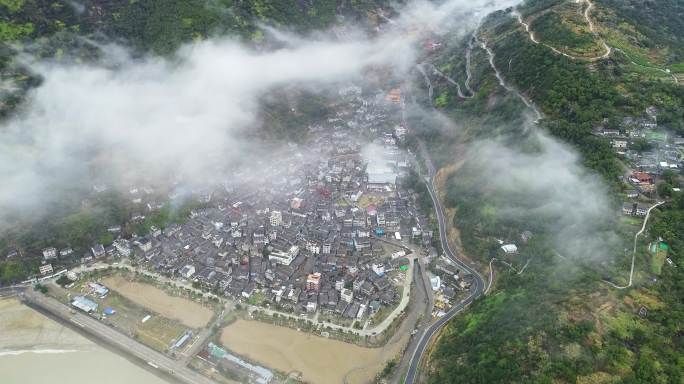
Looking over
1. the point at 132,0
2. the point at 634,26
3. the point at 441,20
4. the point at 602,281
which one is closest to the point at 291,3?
the point at 132,0

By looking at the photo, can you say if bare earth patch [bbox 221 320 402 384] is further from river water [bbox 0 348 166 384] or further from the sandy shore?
the sandy shore

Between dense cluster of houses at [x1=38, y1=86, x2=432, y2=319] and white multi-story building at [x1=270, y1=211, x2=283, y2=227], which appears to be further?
white multi-story building at [x1=270, y1=211, x2=283, y2=227]

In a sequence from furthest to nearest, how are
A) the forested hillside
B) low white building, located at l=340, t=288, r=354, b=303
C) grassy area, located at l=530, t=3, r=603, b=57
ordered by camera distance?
1. grassy area, located at l=530, t=3, r=603, b=57
2. low white building, located at l=340, t=288, r=354, b=303
3. the forested hillside

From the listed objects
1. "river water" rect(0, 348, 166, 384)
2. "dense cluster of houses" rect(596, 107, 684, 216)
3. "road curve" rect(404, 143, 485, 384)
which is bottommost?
"road curve" rect(404, 143, 485, 384)

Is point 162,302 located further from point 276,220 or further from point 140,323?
point 276,220

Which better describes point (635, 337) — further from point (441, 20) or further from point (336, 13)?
point (441, 20)

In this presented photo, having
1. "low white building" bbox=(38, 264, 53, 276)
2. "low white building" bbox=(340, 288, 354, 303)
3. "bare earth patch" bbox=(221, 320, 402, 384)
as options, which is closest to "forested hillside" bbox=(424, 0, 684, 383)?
"bare earth patch" bbox=(221, 320, 402, 384)

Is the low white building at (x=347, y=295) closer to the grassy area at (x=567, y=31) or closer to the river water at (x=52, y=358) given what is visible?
the river water at (x=52, y=358)

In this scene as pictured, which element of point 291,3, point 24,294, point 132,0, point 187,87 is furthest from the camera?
point 291,3
